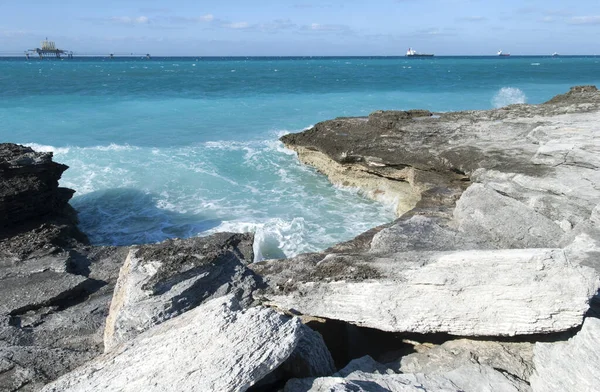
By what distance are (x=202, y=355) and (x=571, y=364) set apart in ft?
9.22

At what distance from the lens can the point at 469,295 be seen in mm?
4070

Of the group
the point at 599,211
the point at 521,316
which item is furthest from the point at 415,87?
the point at 521,316

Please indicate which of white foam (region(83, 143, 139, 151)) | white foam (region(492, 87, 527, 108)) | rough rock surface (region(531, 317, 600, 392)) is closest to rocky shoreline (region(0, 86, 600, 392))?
rough rock surface (region(531, 317, 600, 392))

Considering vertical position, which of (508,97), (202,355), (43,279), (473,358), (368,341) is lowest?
(508,97)

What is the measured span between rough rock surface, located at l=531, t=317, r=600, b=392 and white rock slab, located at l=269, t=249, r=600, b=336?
198 mm

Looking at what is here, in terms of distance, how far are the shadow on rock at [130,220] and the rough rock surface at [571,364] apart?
807 cm

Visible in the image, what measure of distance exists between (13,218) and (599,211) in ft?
31.9

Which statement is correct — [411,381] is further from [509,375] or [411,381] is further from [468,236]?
[468,236]

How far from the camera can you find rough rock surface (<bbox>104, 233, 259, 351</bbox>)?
4340mm

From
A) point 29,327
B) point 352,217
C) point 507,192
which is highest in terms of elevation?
point 507,192

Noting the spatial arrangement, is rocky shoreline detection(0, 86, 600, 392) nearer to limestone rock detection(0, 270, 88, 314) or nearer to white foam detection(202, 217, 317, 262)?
limestone rock detection(0, 270, 88, 314)

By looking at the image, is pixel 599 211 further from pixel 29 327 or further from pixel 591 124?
pixel 29 327

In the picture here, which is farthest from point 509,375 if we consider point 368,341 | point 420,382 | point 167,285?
point 167,285

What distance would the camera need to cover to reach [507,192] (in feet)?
25.5
